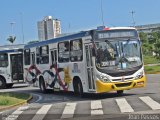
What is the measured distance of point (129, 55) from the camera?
19.8 meters

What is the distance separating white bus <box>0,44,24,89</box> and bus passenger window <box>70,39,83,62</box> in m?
14.6

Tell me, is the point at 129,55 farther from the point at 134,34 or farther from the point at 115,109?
the point at 115,109

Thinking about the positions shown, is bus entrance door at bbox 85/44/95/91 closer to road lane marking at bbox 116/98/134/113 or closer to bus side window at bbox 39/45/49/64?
road lane marking at bbox 116/98/134/113

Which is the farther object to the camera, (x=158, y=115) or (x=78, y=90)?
(x=78, y=90)

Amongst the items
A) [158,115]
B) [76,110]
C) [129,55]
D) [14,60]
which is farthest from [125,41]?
[14,60]

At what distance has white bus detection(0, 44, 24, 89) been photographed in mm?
35469

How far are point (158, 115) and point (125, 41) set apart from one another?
7750mm

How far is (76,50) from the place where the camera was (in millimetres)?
21078

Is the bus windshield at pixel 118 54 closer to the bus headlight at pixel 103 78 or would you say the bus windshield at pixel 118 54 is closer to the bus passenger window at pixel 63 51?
the bus headlight at pixel 103 78

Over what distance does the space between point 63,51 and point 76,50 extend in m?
1.80

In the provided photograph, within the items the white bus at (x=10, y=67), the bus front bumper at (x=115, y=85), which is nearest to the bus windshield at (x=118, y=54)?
the bus front bumper at (x=115, y=85)

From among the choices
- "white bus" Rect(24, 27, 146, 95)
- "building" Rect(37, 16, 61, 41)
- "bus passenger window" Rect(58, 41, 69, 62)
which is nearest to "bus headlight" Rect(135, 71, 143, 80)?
"white bus" Rect(24, 27, 146, 95)

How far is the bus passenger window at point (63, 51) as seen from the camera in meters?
22.3

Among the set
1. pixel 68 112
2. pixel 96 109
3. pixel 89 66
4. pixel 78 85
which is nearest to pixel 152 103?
pixel 96 109
